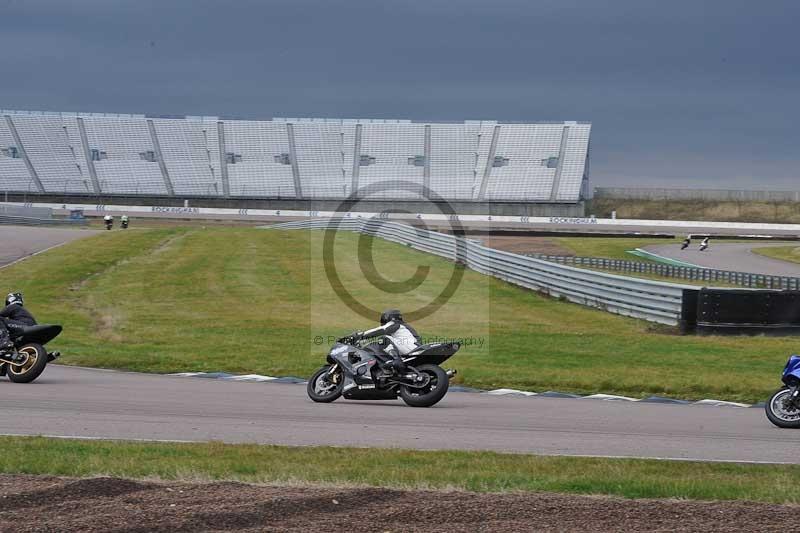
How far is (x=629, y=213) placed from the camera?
99.6 meters

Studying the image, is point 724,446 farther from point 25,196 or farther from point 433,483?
point 25,196

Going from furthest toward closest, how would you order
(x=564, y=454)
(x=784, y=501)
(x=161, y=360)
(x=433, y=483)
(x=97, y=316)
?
1. (x=97, y=316)
2. (x=161, y=360)
3. (x=564, y=454)
4. (x=433, y=483)
5. (x=784, y=501)

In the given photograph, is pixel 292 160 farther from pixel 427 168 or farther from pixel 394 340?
pixel 394 340

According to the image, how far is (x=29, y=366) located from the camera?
15.1 metres

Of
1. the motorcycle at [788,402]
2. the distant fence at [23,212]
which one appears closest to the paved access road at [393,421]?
the motorcycle at [788,402]

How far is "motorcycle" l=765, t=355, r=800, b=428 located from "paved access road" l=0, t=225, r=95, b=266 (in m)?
31.7

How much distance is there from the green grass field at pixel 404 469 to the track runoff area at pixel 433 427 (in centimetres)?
8

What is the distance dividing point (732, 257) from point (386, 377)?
49578 mm

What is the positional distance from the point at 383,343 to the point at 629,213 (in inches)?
3505

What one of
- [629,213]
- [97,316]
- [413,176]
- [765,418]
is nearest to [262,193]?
[413,176]

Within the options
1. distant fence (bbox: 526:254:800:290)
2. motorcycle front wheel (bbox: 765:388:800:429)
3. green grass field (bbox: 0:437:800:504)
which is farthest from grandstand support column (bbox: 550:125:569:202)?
green grass field (bbox: 0:437:800:504)

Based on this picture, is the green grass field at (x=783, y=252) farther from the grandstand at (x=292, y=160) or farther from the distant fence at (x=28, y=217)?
the distant fence at (x=28, y=217)

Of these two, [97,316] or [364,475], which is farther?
[97,316]

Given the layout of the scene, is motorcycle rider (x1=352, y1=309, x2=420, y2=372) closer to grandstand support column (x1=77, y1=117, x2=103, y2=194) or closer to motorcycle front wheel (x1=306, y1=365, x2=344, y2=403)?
motorcycle front wheel (x1=306, y1=365, x2=344, y2=403)
